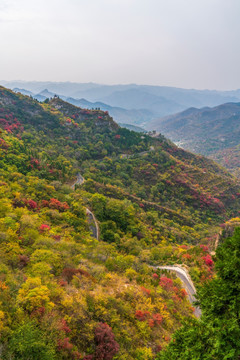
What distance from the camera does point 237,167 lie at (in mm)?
198250

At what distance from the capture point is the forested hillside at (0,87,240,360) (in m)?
13.8

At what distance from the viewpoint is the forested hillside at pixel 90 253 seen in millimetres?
13758

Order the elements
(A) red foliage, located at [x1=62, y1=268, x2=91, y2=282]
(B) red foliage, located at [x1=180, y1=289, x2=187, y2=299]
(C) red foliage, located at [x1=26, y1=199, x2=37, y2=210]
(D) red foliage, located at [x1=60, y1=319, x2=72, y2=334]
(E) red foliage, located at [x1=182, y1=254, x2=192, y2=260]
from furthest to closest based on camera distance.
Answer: (E) red foliage, located at [x1=182, y1=254, x2=192, y2=260]
(C) red foliage, located at [x1=26, y1=199, x2=37, y2=210]
(B) red foliage, located at [x1=180, y1=289, x2=187, y2=299]
(A) red foliage, located at [x1=62, y1=268, x2=91, y2=282]
(D) red foliage, located at [x1=60, y1=319, x2=72, y2=334]

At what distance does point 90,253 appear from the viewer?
27.6 meters

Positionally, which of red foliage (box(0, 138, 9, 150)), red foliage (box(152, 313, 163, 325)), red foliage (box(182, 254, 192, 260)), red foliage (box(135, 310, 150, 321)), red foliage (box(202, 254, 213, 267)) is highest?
red foliage (box(0, 138, 9, 150))

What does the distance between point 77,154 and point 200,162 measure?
8125 cm

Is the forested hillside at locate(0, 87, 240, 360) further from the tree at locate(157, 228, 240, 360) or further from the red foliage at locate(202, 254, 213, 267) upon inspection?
the tree at locate(157, 228, 240, 360)

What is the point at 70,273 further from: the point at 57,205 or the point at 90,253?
the point at 57,205

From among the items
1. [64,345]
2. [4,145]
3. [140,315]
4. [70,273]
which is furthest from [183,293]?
[4,145]

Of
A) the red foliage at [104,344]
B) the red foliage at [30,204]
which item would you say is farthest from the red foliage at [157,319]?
the red foliage at [30,204]

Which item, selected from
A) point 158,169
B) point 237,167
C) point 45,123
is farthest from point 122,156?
point 237,167

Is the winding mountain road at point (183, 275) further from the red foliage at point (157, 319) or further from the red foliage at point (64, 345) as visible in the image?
the red foliage at point (64, 345)

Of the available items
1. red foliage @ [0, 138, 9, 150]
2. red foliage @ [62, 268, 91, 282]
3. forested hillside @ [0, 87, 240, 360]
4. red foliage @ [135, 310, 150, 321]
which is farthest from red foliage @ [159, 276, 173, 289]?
red foliage @ [0, 138, 9, 150]

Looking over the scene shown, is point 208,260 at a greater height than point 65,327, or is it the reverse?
point 65,327
